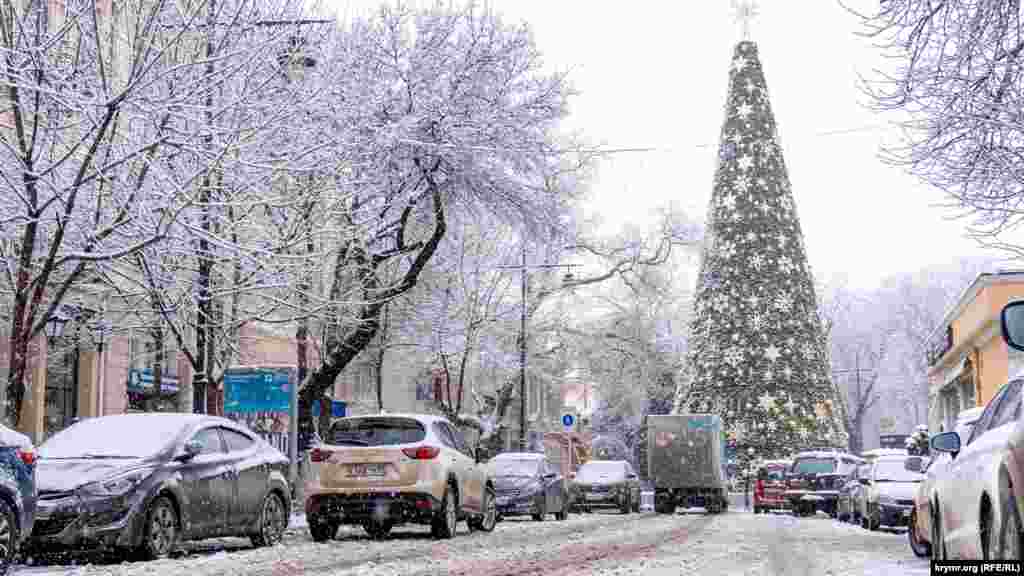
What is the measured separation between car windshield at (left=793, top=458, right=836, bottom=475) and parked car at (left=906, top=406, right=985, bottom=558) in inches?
759

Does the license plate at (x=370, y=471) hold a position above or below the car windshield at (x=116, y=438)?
below

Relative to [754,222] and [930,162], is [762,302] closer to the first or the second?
[754,222]

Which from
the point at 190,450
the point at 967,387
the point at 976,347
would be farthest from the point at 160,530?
the point at 967,387

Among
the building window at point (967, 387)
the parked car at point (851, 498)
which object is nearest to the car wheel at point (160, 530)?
the parked car at point (851, 498)

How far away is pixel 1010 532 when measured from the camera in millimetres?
7027

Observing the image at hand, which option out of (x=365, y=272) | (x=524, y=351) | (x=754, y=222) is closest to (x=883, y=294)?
(x=754, y=222)

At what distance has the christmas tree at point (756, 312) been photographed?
44.4 metres

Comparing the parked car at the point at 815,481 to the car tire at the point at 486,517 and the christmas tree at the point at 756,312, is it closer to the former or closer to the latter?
the christmas tree at the point at 756,312

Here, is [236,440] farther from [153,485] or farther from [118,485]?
[118,485]

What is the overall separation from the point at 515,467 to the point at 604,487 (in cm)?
789

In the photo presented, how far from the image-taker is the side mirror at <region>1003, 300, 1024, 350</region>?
21.5ft

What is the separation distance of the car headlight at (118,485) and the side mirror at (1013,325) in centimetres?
911

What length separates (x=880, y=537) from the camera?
20797mm

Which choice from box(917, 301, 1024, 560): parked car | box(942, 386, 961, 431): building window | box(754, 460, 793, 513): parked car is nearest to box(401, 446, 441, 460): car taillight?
box(917, 301, 1024, 560): parked car
